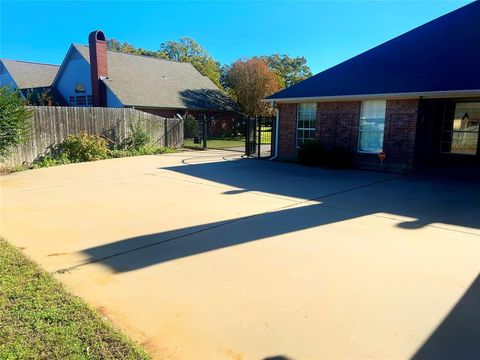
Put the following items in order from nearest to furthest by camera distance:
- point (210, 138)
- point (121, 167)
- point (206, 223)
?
point (206, 223), point (121, 167), point (210, 138)

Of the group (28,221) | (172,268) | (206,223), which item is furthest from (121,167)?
(172,268)

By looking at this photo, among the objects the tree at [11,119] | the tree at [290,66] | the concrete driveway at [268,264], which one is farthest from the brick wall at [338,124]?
the tree at [290,66]

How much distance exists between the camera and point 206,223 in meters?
6.01

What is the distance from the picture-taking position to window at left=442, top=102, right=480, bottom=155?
13.1 m

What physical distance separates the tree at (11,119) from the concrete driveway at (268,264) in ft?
13.4

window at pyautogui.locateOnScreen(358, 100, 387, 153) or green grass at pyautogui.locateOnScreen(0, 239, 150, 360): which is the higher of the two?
window at pyautogui.locateOnScreen(358, 100, 387, 153)

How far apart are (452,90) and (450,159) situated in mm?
4232

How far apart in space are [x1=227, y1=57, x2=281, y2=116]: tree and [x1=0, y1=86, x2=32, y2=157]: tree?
24.2 m

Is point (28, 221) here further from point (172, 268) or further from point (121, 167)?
point (121, 167)

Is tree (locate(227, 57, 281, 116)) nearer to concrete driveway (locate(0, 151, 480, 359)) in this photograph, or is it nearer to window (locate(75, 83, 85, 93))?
window (locate(75, 83, 85, 93))

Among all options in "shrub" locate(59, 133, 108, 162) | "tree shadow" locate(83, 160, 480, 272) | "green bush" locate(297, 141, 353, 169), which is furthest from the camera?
"shrub" locate(59, 133, 108, 162)

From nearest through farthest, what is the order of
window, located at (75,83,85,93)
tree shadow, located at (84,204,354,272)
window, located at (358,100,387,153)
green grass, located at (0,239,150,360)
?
1. green grass, located at (0,239,150,360)
2. tree shadow, located at (84,204,354,272)
3. window, located at (358,100,387,153)
4. window, located at (75,83,85,93)

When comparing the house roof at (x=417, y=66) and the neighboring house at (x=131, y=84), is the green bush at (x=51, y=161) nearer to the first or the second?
the house roof at (x=417, y=66)

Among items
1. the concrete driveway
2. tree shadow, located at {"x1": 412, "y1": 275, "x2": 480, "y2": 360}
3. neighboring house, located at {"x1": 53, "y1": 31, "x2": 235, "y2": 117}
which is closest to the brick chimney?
neighboring house, located at {"x1": 53, "y1": 31, "x2": 235, "y2": 117}
